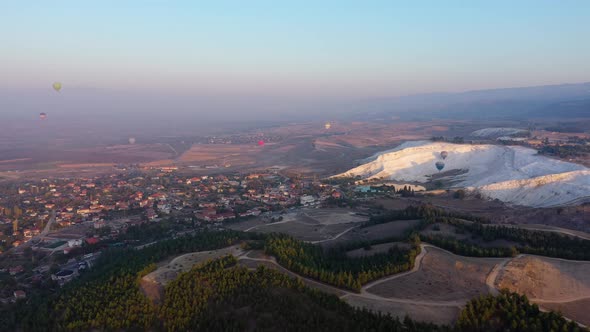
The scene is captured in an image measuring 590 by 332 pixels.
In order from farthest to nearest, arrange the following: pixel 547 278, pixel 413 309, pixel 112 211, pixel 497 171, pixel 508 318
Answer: pixel 497 171, pixel 112 211, pixel 547 278, pixel 413 309, pixel 508 318

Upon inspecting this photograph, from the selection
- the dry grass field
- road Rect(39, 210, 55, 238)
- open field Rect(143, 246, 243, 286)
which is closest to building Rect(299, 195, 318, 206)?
the dry grass field

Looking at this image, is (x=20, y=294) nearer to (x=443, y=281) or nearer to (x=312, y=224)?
(x=312, y=224)

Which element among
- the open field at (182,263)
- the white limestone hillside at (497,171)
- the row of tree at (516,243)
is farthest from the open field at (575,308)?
the white limestone hillside at (497,171)

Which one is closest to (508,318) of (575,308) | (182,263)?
(575,308)

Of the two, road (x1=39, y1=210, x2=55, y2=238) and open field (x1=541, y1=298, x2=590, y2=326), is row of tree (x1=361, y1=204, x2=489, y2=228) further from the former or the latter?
road (x1=39, y1=210, x2=55, y2=238)

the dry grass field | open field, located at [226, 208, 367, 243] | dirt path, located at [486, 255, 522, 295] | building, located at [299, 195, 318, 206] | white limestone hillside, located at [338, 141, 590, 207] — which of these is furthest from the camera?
building, located at [299, 195, 318, 206]

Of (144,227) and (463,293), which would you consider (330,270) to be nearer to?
(463,293)

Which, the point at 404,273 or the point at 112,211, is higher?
the point at 404,273

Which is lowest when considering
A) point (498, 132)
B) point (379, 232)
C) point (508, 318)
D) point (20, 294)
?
point (20, 294)
